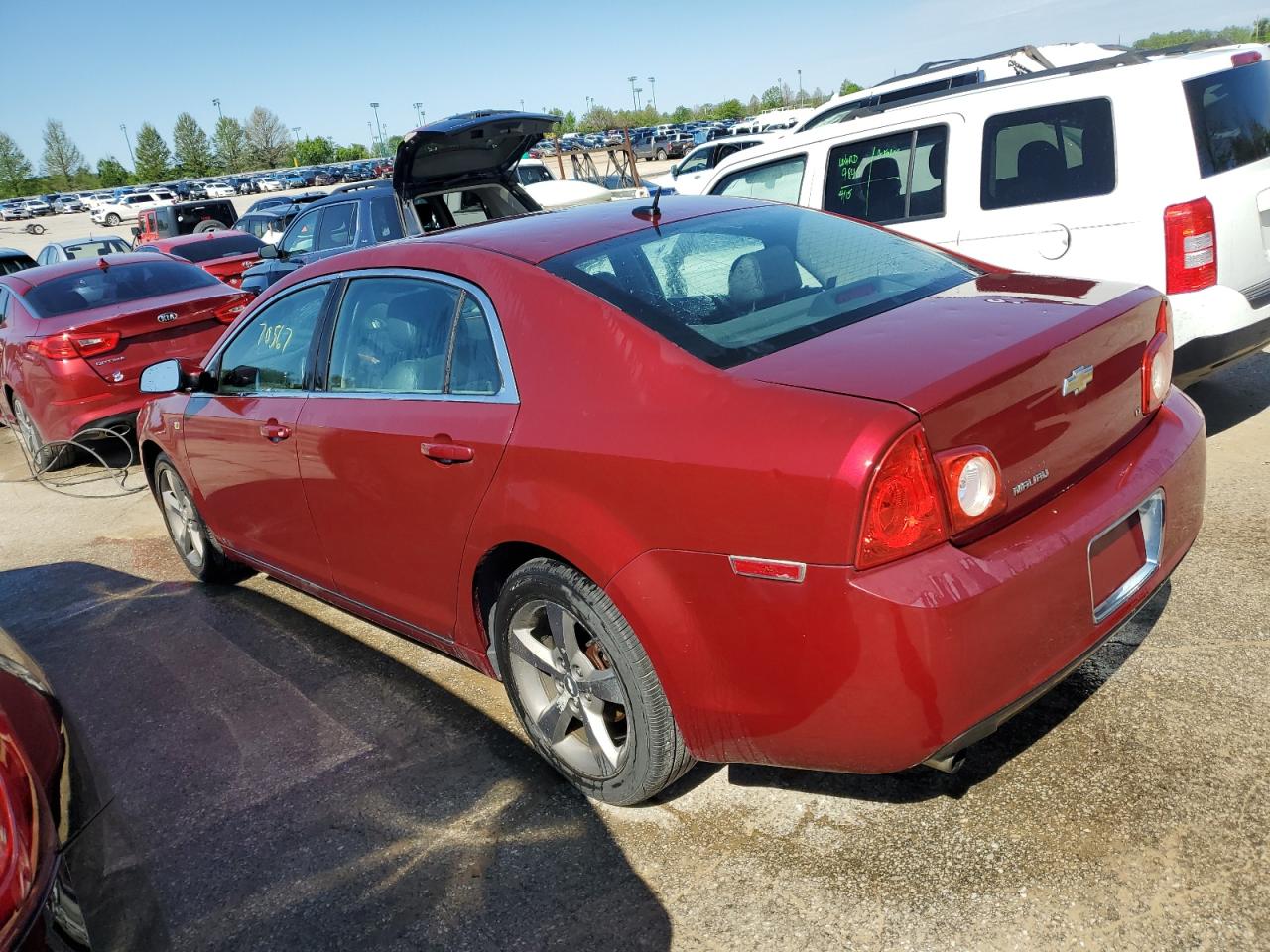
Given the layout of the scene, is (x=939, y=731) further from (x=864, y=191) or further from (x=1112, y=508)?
(x=864, y=191)

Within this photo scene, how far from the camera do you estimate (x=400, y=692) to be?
3.68m

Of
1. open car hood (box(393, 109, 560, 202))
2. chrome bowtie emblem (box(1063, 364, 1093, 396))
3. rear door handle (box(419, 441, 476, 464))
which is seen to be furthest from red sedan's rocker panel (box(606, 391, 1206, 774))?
open car hood (box(393, 109, 560, 202))

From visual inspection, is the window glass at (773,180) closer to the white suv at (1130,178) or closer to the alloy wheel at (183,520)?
the white suv at (1130,178)

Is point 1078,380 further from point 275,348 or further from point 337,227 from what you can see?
point 337,227

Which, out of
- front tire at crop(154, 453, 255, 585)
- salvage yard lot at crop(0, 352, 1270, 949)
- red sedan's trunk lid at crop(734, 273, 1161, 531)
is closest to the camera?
red sedan's trunk lid at crop(734, 273, 1161, 531)

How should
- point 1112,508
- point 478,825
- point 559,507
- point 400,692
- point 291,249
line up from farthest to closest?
point 291,249, point 400,692, point 478,825, point 559,507, point 1112,508

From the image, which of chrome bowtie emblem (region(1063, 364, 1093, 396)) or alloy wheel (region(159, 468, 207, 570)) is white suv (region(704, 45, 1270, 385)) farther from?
alloy wheel (region(159, 468, 207, 570))

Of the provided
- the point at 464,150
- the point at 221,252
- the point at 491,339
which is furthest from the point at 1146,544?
the point at 221,252

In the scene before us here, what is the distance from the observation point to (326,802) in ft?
10.0

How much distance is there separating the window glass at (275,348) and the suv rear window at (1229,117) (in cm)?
397

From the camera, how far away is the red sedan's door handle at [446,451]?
112 inches

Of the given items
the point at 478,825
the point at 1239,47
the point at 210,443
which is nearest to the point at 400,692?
the point at 478,825

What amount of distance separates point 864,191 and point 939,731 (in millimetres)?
4669

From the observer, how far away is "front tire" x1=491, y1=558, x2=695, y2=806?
2516 mm
